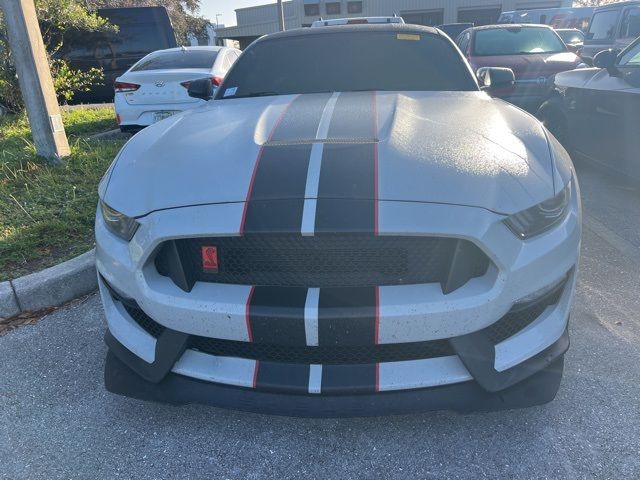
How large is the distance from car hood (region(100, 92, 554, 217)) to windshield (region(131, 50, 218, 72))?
5037 mm

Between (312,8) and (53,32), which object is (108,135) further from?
(312,8)

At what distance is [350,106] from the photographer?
2629 mm

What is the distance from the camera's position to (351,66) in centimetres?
329

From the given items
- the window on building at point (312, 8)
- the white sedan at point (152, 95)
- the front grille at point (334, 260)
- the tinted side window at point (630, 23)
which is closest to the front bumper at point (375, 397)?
the front grille at point (334, 260)

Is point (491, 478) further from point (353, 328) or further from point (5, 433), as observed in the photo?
point (5, 433)

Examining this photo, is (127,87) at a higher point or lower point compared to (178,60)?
lower

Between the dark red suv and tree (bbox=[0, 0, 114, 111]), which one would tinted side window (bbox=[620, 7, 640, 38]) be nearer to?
the dark red suv

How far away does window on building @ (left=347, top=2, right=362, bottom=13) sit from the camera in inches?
1246

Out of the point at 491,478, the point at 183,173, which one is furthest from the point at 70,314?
the point at 491,478

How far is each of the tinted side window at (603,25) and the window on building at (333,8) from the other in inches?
898

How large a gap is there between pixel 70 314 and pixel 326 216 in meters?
2.03

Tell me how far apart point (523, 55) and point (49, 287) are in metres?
7.34

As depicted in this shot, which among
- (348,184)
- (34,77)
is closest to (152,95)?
(34,77)

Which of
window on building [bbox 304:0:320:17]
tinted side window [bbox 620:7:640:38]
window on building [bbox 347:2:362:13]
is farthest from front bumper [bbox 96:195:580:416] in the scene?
window on building [bbox 304:0:320:17]
